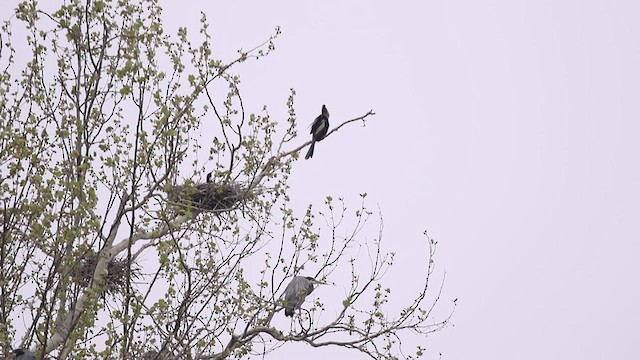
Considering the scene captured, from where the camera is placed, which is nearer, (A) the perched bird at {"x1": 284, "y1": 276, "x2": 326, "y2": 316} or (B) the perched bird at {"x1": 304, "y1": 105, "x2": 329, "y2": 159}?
(A) the perched bird at {"x1": 284, "y1": 276, "x2": 326, "y2": 316}

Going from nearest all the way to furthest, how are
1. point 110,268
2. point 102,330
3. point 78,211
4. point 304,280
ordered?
point 78,211 → point 102,330 → point 304,280 → point 110,268

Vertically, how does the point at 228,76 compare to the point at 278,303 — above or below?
above

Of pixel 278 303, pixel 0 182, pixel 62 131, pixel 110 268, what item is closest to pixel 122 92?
pixel 62 131

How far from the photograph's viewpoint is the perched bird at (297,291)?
8367 millimetres

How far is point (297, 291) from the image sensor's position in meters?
8.74

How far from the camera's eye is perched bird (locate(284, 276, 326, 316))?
8367 mm

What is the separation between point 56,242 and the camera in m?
5.89

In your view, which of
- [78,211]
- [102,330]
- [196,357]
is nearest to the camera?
[78,211]

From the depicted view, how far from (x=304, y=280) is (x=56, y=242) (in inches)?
162

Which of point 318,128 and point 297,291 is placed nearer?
point 297,291

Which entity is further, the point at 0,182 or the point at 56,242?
the point at 0,182

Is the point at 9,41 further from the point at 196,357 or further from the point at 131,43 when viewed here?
the point at 196,357

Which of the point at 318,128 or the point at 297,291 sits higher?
the point at 318,128

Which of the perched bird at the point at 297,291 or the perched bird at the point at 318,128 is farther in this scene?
the perched bird at the point at 318,128
